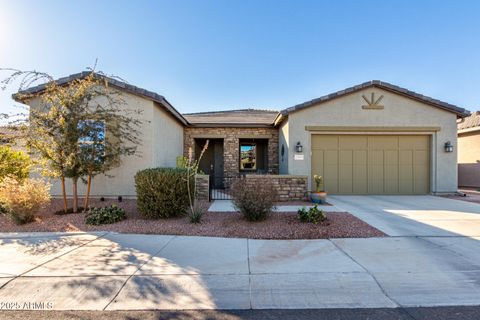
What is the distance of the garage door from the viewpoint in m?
11.3

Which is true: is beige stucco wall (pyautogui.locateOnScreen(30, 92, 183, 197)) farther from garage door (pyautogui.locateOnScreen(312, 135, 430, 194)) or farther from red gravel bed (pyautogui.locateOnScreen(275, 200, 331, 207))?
garage door (pyautogui.locateOnScreen(312, 135, 430, 194))

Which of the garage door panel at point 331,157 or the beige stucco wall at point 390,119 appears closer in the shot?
the beige stucco wall at point 390,119

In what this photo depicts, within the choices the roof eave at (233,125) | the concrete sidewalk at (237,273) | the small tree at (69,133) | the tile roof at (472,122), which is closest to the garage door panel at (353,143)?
the roof eave at (233,125)

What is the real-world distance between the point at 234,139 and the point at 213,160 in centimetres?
198

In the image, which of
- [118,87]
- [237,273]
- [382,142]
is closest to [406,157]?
[382,142]

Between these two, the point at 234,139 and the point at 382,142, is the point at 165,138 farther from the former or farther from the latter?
the point at 382,142

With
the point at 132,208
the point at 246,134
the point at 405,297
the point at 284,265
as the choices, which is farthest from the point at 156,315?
the point at 246,134

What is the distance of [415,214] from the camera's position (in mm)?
7742

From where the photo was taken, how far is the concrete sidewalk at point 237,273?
318 cm

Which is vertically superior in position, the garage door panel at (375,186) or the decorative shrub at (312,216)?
the garage door panel at (375,186)

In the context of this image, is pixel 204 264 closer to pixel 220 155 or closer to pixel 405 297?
pixel 405 297

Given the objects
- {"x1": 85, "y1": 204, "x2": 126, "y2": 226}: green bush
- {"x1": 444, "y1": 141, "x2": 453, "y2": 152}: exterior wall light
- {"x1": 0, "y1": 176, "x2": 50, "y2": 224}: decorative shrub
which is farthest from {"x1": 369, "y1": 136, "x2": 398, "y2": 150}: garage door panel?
{"x1": 0, "y1": 176, "x2": 50, "y2": 224}: decorative shrub

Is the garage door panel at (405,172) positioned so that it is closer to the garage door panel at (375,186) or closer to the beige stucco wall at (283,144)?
the garage door panel at (375,186)

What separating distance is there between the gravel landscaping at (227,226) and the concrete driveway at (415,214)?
737 millimetres
